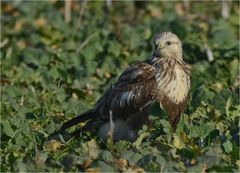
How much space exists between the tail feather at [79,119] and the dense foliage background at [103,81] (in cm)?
12

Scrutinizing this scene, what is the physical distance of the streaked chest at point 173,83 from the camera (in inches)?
339

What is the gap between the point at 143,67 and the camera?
884 cm

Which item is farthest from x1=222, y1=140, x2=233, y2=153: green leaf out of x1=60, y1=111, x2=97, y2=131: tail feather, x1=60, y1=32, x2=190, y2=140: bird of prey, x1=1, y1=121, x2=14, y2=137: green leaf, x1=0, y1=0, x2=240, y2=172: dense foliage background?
x1=1, y1=121, x2=14, y2=137: green leaf

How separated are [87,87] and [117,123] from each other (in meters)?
1.93

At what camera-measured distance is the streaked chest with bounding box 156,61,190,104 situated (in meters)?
8.62

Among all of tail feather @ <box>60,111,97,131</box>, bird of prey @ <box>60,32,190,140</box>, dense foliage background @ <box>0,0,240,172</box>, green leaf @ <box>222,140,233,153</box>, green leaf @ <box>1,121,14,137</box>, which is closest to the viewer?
dense foliage background @ <box>0,0,240,172</box>

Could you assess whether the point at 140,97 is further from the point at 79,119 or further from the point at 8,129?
the point at 8,129

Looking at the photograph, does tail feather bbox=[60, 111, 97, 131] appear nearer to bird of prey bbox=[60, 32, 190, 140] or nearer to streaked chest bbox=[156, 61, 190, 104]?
bird of prey bbox=[60, 32, 190, 140]

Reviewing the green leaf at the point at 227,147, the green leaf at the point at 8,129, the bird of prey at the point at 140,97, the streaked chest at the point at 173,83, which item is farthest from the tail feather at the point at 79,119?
the green leaf at the point at 227,147

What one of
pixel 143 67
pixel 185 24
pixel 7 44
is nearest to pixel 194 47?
pixel 185 24

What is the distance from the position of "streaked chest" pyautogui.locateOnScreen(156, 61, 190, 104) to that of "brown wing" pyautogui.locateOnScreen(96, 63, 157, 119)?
7 centimetres

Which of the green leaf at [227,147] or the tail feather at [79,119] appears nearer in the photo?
the green leaf at [227,147]

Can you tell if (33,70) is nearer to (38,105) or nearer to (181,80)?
(38,105)

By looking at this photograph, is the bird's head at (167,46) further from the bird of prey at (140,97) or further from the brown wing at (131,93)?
the brown wing at (131,93)
